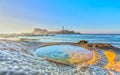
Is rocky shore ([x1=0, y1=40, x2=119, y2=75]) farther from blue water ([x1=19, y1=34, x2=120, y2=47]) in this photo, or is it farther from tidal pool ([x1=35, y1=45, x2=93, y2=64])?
blue water ([x1=19, y1=34, x2=120, y2=47])

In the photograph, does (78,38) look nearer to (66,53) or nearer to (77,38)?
(77,38)

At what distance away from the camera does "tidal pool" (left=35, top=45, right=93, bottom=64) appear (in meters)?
2.34

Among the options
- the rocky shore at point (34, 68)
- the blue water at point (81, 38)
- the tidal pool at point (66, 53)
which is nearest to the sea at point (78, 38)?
the blue water at point (81, 38)

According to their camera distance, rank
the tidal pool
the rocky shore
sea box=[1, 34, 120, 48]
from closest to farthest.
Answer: the rocky shore < the tidal pool < sea box=[1, 34, 120, 48]

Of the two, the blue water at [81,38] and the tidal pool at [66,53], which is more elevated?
the blue water at [81,38]

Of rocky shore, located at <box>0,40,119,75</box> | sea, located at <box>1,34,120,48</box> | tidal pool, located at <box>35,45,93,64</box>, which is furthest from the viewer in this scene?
sea, located at <box>1,34,120,48</box>

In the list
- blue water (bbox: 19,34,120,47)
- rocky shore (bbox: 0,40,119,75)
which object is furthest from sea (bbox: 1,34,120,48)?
rocky shore (bbox: 0,40,119,75)

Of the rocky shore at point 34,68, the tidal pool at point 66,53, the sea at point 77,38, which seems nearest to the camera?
the rocky shore at point 34,68

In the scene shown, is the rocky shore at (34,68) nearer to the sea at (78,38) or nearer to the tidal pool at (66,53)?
the tidal pool at (66,53)

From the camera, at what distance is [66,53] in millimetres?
2576

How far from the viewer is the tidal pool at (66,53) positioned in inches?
92.1

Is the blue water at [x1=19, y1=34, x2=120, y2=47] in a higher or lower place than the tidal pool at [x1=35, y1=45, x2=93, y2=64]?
higher

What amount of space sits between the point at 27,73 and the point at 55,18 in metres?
1.85

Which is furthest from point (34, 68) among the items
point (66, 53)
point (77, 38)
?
point (77, 38)
